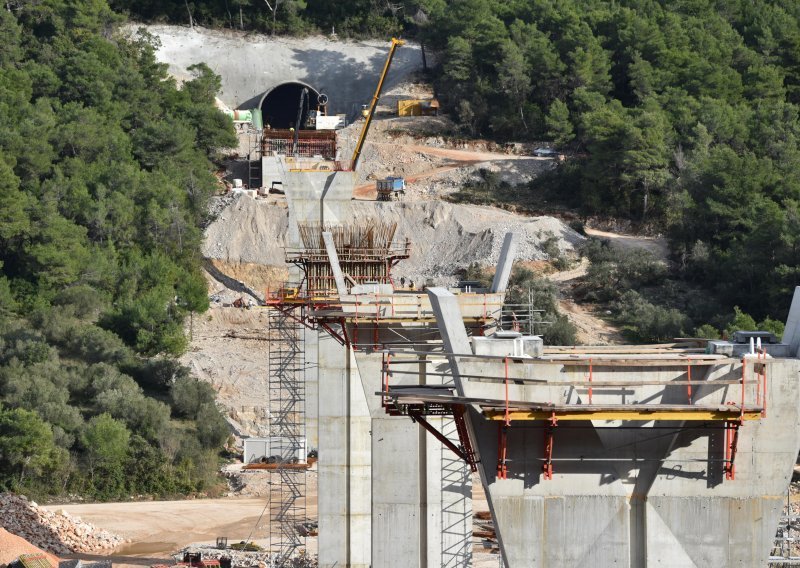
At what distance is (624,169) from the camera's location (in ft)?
247

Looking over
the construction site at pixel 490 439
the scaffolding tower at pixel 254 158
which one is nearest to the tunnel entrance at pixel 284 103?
the scaffolding tower at pixel 254 158

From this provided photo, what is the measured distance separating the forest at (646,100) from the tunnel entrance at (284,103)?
5.39m

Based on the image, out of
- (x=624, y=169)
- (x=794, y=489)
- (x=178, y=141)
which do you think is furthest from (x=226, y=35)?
(x=794, y=489)

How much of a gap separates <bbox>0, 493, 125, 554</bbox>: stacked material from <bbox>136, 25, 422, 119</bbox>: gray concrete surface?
51.4 m

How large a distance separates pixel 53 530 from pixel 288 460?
357 inches

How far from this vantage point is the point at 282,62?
9675cm

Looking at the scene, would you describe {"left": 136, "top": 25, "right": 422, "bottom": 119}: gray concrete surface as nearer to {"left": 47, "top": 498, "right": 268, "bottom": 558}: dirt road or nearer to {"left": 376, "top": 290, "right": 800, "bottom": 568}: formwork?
{"left": 47, "top": 498, "right": 268, "bottom": 558}: dirt road

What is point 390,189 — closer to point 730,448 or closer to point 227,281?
point 227,281

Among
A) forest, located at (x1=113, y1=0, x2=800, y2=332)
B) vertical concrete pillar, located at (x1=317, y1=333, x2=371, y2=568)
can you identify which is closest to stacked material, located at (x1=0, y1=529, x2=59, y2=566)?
vertical concrete pillar, located at (x1=317, y1=333, x2=371, y2=568)

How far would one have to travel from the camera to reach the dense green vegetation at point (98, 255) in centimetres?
5094

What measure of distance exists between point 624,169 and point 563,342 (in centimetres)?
1869

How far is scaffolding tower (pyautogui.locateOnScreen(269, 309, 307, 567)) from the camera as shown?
133ft

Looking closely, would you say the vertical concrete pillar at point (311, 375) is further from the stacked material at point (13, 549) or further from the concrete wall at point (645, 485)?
the concrete wall at point (645, 485)

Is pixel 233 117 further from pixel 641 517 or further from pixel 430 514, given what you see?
pixel 641 517
